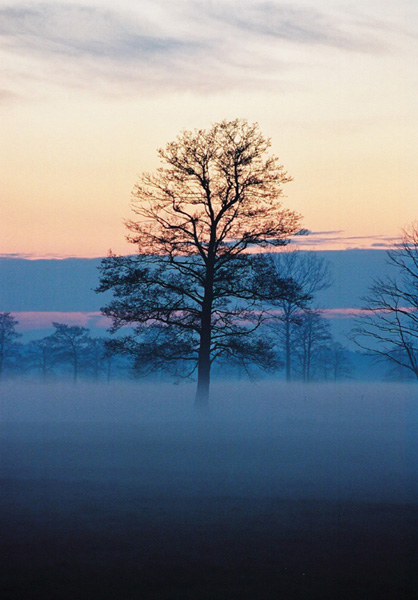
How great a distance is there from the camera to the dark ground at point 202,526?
9.73 meters

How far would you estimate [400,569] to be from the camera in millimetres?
10508

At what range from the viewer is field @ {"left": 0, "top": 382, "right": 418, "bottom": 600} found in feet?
32.4

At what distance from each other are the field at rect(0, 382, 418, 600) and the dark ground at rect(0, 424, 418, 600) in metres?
0.03

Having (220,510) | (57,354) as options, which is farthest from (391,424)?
(57,354)

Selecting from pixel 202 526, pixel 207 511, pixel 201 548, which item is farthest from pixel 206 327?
pixel 201 548

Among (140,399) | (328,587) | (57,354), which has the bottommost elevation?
(328,587)

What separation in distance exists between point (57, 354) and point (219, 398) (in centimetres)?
4502

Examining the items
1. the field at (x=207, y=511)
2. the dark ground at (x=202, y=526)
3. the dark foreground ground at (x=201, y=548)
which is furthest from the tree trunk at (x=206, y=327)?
the dark foreground ground at (x=201, y=548)

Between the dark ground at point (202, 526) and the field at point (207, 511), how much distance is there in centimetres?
3

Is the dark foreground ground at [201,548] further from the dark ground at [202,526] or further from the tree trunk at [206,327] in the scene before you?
the tree trunk at [206,327]

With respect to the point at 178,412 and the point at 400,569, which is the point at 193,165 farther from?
the point at 400,569

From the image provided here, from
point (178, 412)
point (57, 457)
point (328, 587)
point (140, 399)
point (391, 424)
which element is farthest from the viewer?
point (140, 399)

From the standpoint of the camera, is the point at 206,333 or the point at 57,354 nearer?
the point at 206,333

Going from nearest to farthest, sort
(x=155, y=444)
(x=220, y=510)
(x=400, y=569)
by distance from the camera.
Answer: (x=400, y=569), (x=220, y=510), (x=155, y=444)
